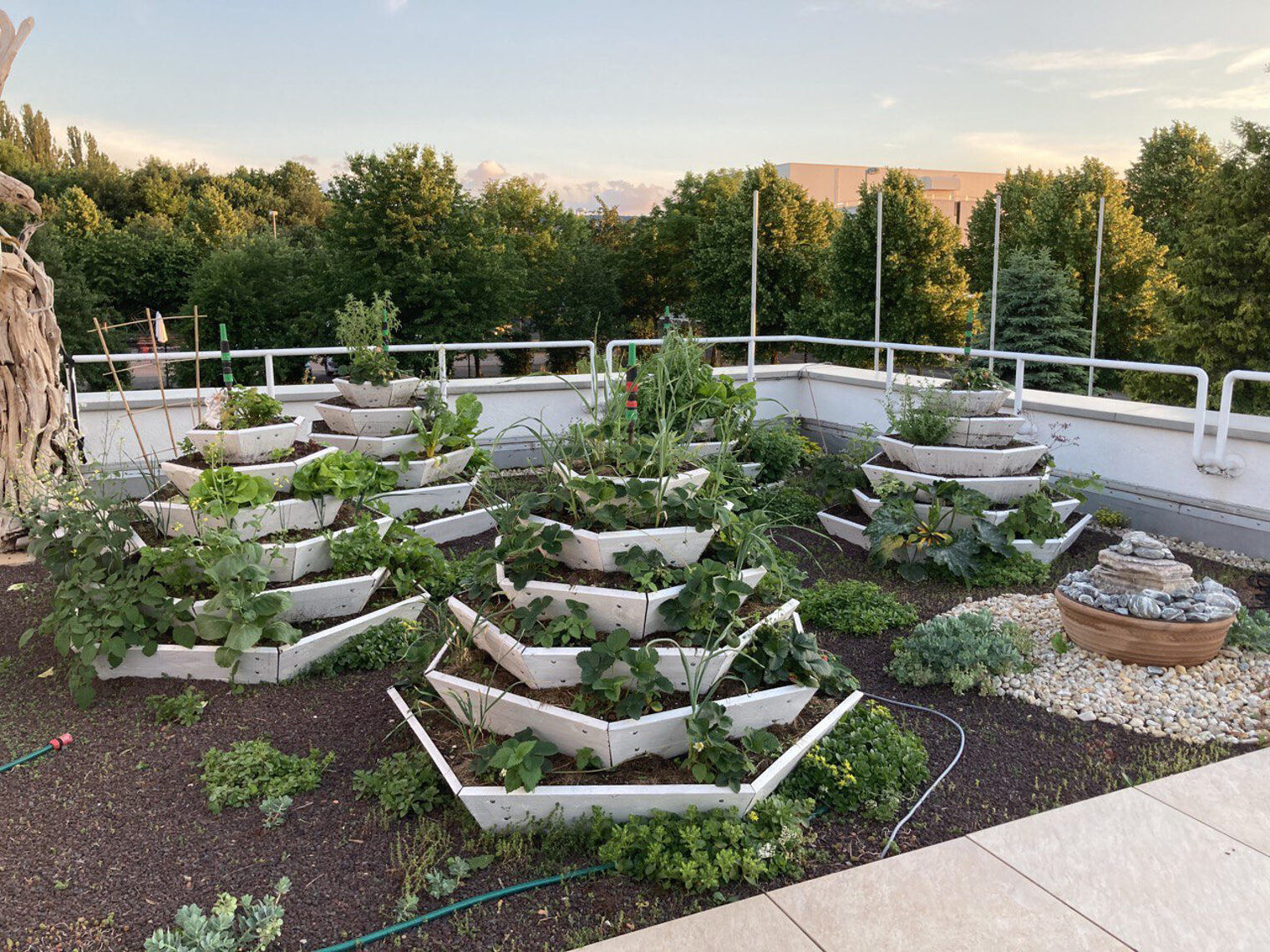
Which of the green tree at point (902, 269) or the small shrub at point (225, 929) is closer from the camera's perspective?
the small shrub at point (225, 929)

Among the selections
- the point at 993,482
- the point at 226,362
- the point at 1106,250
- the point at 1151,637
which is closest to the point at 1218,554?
the point at 993,482

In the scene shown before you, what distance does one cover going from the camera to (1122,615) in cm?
395

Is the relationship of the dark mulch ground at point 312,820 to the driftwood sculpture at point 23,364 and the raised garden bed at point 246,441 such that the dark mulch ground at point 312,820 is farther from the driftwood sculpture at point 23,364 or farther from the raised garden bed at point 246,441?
the driftwood sculpture at point 23,364

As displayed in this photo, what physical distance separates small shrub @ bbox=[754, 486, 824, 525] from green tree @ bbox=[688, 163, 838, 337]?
62.4ft

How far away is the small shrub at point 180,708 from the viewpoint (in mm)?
3574

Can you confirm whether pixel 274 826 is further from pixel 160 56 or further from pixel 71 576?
pixel 160 56

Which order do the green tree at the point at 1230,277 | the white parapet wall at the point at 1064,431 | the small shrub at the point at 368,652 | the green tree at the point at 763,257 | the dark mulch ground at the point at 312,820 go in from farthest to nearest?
the green tree at the point at 763,257 → the green tree at the point at 1230,277 → the white parapet wall at the point at 1064,431 → the small shrub at the point at 368,652 → the dark mulch ground at the point at 312,820

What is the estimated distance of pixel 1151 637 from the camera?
154 inches

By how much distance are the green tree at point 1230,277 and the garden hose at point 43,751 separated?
62.7 ft

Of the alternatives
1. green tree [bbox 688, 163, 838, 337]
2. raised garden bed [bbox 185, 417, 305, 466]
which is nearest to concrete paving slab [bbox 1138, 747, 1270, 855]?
raised garden bed [bbox 185, 417, 305, 466]

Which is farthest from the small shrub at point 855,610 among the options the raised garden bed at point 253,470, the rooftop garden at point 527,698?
the raised garden bed at point 253,470

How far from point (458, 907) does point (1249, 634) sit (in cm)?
373

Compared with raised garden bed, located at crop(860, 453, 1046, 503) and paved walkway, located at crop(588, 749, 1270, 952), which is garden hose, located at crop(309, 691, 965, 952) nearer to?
paved walkway, located at crop(588, 749, 1270, 952)

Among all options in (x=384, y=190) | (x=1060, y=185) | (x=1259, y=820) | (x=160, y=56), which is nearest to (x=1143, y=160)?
(x=1060, y=185)
